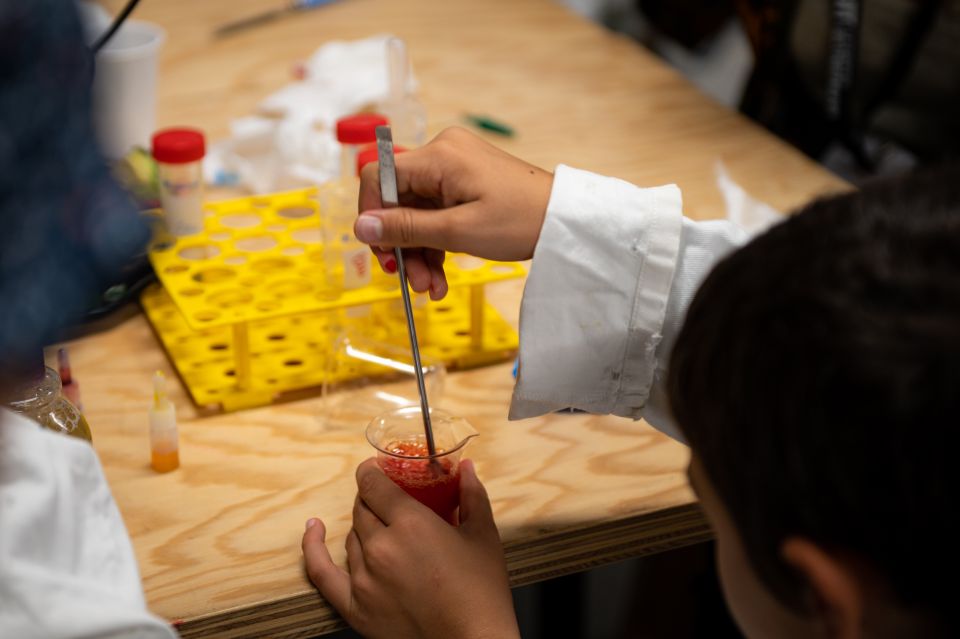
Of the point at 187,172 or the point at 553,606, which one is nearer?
the point at 187,172

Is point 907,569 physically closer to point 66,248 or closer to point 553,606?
point 66,248

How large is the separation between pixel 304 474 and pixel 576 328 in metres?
0.28

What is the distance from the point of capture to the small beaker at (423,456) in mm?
945

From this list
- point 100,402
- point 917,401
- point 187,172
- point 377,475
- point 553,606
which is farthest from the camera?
point 553,606

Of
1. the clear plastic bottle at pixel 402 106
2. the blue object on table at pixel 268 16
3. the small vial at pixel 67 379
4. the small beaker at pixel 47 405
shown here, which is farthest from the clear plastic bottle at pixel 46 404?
the blue object on table at pixel 268 16

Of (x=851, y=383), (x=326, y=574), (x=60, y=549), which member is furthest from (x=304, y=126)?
(x=851, y=383)

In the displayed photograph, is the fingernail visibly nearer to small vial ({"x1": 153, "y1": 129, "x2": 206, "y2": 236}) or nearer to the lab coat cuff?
the lab coat cuff

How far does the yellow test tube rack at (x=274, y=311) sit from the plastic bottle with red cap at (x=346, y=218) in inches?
0.5

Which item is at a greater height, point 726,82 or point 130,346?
point 130,346

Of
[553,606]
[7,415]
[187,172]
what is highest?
[7,415]

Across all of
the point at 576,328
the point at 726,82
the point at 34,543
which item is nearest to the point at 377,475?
the point at 576,328

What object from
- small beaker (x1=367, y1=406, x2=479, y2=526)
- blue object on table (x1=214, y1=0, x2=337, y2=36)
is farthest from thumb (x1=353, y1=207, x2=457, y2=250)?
blue object on table (x1=214, y1=0, x2=337, y2=36)

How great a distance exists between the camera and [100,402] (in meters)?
1.12

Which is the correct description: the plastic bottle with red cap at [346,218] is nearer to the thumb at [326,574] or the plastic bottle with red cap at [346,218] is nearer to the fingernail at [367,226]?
the fingernail at [367,226]
